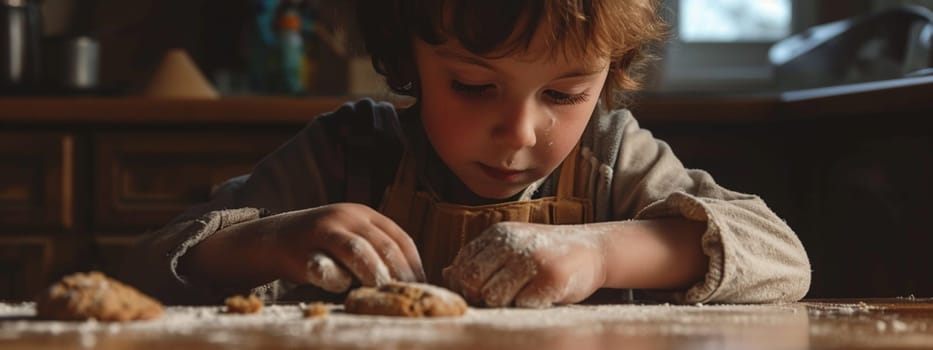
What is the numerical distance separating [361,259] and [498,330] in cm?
21

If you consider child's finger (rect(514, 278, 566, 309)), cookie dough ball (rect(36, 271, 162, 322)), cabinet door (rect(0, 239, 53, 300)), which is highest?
cookie dough ball (rect(36, 271, 162, 322))

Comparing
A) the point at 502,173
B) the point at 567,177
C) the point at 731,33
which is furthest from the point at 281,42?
the point at 502,173

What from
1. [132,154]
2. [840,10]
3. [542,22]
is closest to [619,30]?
[542,22]

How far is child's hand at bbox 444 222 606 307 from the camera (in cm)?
83

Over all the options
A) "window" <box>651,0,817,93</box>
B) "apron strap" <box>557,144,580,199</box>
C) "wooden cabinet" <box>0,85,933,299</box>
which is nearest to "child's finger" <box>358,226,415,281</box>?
"apron strap" <box>557,144,580,199</box>

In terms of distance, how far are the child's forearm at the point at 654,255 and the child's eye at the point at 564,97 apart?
117mm

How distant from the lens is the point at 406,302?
0.73 metres

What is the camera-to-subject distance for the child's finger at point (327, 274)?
0.85 m

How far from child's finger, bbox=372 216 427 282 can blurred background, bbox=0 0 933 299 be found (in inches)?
24.8

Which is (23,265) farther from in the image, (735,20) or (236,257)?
(735,20)

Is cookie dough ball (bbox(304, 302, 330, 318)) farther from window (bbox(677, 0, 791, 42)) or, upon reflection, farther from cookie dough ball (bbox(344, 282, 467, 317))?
window (bbox(677, 0, 791, 42))

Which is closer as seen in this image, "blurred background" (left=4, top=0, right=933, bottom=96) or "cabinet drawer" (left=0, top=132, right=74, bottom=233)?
"cabinet drawer" (left=0, top=132, right=74, bottom=233)

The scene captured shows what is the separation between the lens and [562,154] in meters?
1.04

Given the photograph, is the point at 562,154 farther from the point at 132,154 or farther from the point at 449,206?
the point at 132,154
